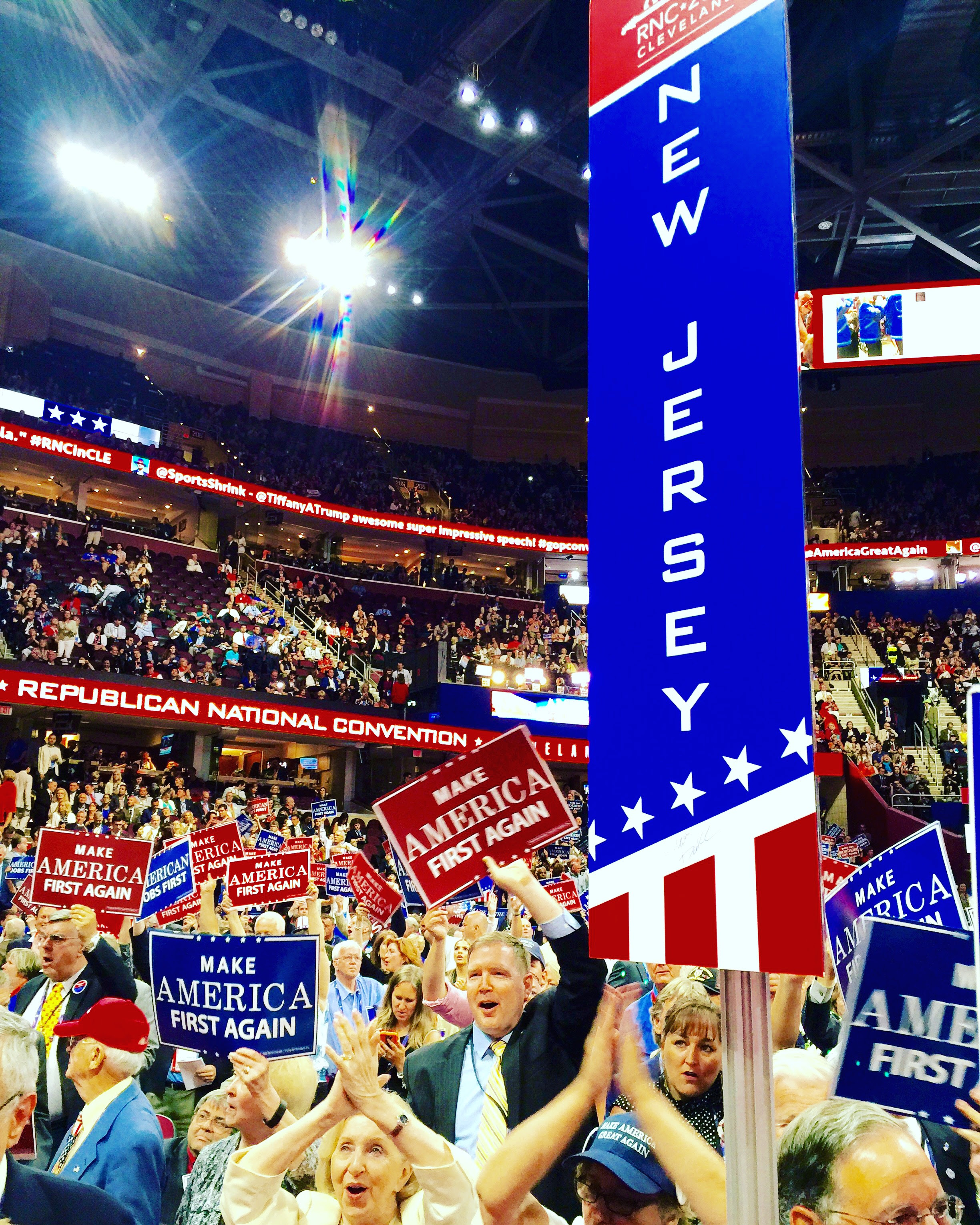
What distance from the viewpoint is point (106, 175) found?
831 inches

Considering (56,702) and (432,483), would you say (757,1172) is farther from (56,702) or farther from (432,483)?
(432,483)

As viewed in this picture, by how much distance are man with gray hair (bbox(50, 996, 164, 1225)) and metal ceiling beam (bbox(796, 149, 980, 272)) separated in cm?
1938

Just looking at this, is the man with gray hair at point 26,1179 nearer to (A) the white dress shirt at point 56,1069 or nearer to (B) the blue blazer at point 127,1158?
(B) the blue blazer at point 127,1158

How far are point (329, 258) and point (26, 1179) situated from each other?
23.7m

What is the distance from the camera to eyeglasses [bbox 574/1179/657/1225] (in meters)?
2.10

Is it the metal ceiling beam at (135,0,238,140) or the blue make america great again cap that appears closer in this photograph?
the blue make america great again cap

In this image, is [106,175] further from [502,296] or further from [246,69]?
[502,296]

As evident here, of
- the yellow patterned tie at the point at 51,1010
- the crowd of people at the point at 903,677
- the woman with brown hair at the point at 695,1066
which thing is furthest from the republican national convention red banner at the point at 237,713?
the woman with brown hair at the point at 695,1066

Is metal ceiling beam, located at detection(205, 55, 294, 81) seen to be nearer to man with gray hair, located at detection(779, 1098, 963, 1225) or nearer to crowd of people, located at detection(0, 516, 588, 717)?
crowd of people, located at detection(0, 516, 588, 717)

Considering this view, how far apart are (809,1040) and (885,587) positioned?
30071 mm

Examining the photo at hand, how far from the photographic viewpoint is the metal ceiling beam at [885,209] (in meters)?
19.4

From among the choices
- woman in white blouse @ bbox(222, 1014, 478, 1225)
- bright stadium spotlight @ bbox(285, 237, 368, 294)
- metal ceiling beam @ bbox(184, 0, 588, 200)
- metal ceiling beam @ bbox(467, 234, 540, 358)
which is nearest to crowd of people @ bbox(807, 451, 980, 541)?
metal ceiling beam @ bbox(467, 234, 540, 358)

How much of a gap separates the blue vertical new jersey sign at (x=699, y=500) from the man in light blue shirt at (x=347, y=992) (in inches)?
168

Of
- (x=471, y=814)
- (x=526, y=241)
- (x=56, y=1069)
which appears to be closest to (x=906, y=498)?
(x=526, y=241)
